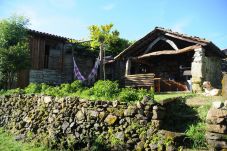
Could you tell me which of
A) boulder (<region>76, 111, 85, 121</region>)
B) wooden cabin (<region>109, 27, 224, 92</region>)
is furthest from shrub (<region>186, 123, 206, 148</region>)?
wooden cabin (<region>109, 27, 224, 92</region>)

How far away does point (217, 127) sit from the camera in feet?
20.2

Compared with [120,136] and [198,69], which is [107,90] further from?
[198,69]

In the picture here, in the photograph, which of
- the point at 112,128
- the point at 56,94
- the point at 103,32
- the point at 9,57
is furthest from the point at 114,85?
the point at 103,32

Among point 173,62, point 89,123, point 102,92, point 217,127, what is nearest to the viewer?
point 217,127

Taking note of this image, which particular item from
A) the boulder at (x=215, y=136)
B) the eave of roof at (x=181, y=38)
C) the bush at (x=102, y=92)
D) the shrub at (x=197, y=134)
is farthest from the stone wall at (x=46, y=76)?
the boulder at (x=215, y=136)

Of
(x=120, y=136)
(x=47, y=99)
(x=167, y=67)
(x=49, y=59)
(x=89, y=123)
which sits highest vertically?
(x=49, y=59)

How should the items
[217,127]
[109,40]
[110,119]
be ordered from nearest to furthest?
[217,127]
[110,119]
[109,40]

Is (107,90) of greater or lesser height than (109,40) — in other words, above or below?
below

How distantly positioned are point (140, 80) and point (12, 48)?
7.81 metres

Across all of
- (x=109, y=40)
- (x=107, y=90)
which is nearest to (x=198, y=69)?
(x=107, y=90)

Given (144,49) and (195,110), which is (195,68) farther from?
(195,110)

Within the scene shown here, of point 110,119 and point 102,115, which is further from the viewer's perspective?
point 102,115

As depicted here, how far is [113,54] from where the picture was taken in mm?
26719

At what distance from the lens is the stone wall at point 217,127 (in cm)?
593
